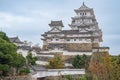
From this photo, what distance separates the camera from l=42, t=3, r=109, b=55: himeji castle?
142ft

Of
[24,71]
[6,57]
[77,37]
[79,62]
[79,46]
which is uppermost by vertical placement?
[77,37]

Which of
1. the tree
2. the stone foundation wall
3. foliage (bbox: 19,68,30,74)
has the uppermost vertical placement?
the stone foundation wall

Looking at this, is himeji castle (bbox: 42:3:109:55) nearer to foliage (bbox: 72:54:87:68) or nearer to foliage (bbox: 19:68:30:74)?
foliage (bbox: 72:54:87:68)

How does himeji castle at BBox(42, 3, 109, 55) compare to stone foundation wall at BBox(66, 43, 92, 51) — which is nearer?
himeji castle at BBox(42, 3, 109, 55)

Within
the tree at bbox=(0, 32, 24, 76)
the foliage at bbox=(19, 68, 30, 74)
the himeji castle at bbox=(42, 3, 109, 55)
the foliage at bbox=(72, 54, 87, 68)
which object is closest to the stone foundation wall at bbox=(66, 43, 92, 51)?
the himeji castle at bbox=(42, 3, 109, 55)

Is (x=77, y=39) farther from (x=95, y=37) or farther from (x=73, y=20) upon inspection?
(x=73, y=20)

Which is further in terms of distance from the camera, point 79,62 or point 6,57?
point 79,62

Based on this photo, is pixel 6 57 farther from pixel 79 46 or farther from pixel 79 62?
pixel 79 46

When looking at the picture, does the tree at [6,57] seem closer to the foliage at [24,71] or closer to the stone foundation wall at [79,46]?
the foliage at [24,71]

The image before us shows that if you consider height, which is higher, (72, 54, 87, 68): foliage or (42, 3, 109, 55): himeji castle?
(42, 3, 109, 55): himeji castle

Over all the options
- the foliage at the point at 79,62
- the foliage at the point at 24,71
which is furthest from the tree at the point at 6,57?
the foliage at the point at 79,62

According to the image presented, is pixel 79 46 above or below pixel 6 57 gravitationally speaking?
above

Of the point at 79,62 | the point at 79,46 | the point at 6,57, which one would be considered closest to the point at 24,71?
the point at 6,57

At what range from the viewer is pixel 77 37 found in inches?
1812
